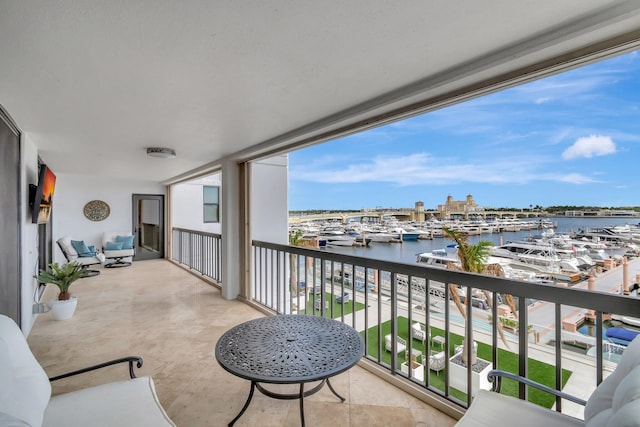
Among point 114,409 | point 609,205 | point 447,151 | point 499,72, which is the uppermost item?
point 499,72

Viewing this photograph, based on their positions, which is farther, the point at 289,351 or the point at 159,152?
the point at 159,152

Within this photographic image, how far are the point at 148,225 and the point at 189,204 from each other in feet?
4.33

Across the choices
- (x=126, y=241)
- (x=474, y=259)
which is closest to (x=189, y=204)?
(x=126, y=241)

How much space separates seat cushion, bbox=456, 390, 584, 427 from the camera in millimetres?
1262

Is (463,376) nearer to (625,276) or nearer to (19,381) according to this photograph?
(625,276)

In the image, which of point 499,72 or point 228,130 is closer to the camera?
point 499,72

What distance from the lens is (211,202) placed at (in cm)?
880

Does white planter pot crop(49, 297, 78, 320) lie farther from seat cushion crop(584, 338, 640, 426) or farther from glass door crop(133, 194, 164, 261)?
seat cushion crop(584, 338, 640, 426)

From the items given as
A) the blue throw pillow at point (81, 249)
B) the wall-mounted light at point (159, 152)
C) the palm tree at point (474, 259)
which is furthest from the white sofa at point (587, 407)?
the blue throw pillow at point (81, 249)

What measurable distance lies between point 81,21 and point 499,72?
2.23 metres

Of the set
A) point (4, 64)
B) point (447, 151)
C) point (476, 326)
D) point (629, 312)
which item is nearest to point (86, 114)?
point (4, 64)

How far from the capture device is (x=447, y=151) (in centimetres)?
223

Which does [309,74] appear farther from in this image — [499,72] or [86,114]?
[86,114]

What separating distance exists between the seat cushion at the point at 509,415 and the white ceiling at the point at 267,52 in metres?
1.76
